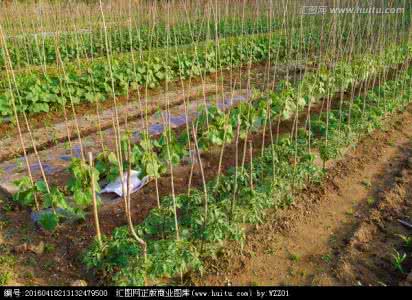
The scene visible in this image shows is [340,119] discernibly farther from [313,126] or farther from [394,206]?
[394,206]

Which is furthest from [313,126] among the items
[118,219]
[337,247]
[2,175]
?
[2,175]

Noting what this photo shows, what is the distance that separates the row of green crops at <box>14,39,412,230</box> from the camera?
3775mm

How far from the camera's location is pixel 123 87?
8.12 meters

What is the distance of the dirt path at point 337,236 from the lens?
3.62 metres

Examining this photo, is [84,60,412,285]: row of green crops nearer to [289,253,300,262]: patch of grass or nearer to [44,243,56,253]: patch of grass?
[289,253,300,262]: patch of grass

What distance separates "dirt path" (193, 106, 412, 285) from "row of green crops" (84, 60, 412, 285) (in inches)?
7.9

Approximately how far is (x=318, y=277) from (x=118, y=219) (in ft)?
6.71

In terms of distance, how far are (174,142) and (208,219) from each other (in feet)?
4.15

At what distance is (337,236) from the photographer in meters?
4.20

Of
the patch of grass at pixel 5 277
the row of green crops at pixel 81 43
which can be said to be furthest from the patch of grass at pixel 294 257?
the row of green crops at pixel 81 43

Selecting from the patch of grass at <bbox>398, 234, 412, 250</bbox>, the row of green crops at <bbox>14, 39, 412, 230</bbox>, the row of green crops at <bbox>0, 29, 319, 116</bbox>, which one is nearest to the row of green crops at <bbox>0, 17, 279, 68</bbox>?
the row of green crops at <bbox>0, 29, 319, 116</bbox>

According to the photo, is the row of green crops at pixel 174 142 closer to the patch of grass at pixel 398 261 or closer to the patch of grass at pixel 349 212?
the patch of grass at pixel 349 212

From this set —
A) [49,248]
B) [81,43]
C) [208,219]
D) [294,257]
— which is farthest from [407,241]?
[81,43]

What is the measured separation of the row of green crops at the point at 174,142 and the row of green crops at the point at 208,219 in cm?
42
